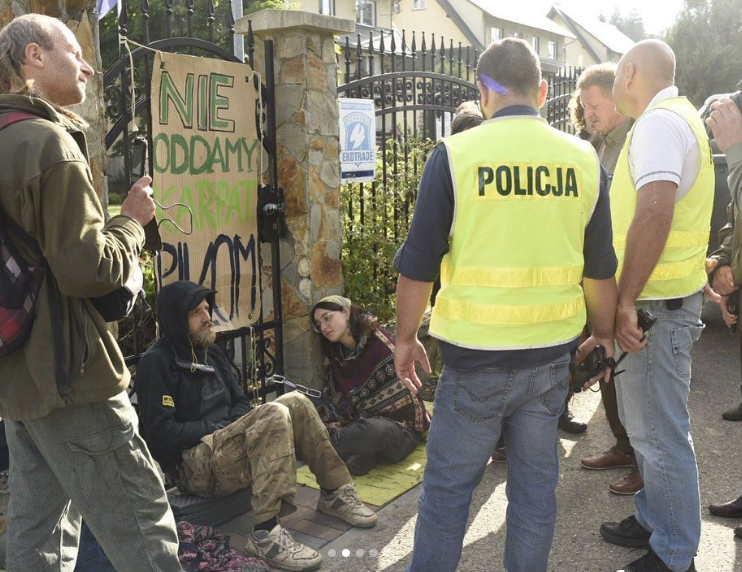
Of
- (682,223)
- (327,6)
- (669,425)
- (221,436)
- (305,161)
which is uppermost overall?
(327,6)

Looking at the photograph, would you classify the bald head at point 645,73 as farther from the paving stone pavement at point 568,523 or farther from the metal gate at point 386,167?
the metal gate at point 386,167

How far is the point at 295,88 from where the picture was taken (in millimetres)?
4812

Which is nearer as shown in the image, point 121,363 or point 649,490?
point 121,363

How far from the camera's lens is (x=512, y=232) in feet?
8.11

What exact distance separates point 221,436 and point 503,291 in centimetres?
163

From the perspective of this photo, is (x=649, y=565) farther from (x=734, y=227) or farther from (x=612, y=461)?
(x=734, y=227)

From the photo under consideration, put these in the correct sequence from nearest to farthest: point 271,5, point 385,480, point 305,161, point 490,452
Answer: point 490,452, point 385,480, point 305,161, point 271,5

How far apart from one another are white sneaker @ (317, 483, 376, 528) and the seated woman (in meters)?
0.53

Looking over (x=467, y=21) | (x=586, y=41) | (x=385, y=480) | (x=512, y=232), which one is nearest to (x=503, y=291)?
(x=512, y=232)

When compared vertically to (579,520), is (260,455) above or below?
above

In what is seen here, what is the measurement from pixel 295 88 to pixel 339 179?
0.65 meters

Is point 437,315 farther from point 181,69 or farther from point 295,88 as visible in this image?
point 295,88

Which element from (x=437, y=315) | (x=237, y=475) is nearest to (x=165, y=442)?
(x=237, y=475)

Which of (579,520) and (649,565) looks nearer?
(649,565)
